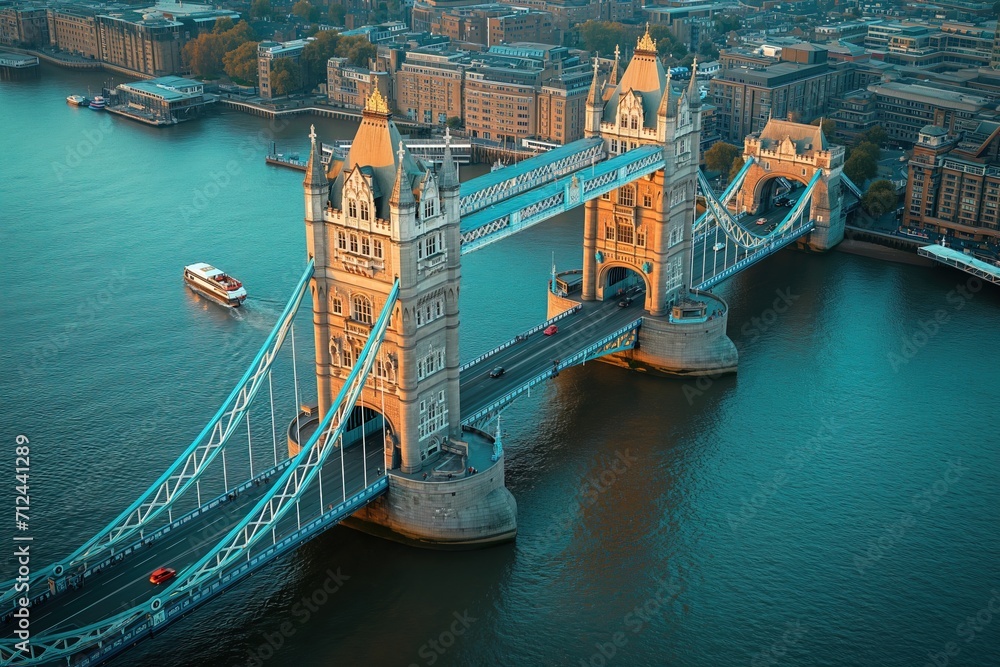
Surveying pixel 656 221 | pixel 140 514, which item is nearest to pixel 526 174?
pixel 656 221

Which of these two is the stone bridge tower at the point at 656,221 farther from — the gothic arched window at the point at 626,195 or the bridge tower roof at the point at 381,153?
the bridge tower roof at the point at 381,153

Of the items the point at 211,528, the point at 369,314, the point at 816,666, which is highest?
the point at 369,314

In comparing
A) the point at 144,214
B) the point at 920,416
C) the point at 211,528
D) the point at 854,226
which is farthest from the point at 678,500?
the point at 144,214

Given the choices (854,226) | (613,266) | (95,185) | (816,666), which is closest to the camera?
(816,666)

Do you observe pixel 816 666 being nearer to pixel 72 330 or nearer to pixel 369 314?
pixel 369 314

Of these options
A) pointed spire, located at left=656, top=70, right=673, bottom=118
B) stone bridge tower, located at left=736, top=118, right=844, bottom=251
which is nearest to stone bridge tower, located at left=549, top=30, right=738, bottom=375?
pointed spire, located at left=656, top=70, right=673, bottom=118

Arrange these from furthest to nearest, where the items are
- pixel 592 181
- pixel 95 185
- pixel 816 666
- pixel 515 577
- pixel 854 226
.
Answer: pixel 95 185, pixel 854 226, pixel 592 181, pixel 515 577, pixel 816 666

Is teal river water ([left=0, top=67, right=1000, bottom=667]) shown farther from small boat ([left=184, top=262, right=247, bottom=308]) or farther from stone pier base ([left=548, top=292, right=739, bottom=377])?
stone pier base ([left=548, top=292, right=739, bottom=377])

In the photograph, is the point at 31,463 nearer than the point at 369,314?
No
